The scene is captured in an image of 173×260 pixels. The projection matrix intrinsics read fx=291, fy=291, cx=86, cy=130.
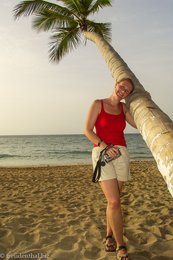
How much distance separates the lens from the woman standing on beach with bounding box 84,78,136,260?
11.5 feet

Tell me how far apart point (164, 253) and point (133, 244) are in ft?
1.58

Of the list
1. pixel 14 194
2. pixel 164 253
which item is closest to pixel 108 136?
pixel 164 253

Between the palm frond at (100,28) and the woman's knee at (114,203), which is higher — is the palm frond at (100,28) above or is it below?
above

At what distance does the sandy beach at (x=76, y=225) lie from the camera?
13.3 feet

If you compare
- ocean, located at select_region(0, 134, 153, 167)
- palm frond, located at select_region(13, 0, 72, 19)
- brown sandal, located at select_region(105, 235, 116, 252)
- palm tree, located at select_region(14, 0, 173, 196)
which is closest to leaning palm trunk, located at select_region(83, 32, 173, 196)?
palm tree, located at select_region(14, 0, 173, 196)

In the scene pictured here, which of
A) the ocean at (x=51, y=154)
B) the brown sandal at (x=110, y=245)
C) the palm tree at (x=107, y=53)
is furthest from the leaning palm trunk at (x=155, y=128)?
the ocean at (x=51, y=154)

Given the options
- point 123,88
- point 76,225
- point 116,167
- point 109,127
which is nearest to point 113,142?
point 109,127

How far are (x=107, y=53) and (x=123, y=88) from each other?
2599 mm

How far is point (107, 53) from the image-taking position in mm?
5938

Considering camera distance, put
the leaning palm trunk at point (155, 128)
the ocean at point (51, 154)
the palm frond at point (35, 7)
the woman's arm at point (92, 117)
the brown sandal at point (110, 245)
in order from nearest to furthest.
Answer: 1. the leaning palm trunk at point (155, 128)
2. the woman's arm at point (92, 117)
3. the brown sandal at point (110, 245)
4. the palm frond at point (35, 7)
5. the ocean at point (51, 154)

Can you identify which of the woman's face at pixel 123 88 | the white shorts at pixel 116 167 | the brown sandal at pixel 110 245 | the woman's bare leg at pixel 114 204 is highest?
the woman's face at pixel 123 88

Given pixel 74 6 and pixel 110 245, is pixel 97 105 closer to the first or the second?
pixel 110 245

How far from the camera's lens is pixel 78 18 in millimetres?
10102

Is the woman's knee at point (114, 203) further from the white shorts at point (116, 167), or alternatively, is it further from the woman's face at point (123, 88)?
the woman's face at point (123, 88)
